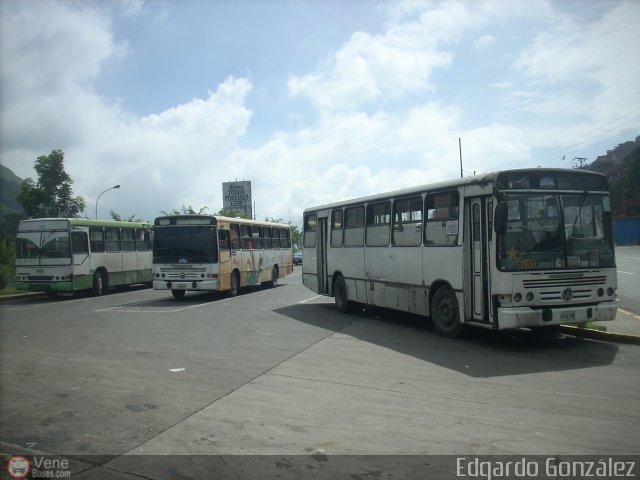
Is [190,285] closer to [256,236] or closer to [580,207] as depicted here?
[256,236]

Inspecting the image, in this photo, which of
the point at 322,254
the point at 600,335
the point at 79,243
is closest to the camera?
the point at 600,335

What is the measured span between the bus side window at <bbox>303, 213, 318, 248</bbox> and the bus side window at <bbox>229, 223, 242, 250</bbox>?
3.27 m

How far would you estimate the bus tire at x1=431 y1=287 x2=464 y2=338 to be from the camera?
396 inches

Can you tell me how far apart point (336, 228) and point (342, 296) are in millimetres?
1987

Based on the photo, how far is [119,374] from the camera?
758 cm

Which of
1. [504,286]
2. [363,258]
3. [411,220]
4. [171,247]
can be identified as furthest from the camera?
[171,247]

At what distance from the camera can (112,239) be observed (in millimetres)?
21812

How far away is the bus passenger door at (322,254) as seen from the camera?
16031 millimetres

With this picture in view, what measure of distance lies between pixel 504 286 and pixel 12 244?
22.3 m

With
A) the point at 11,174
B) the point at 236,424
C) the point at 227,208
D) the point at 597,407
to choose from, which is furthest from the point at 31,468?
the point at 11,174

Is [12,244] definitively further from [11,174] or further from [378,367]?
[11,174]

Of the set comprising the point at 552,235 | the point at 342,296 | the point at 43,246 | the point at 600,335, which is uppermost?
the point at 43,246

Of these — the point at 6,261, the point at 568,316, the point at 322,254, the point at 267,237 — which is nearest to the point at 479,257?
the point at 568,316

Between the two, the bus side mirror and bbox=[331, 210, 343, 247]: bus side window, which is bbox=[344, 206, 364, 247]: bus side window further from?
the bus side mirror
